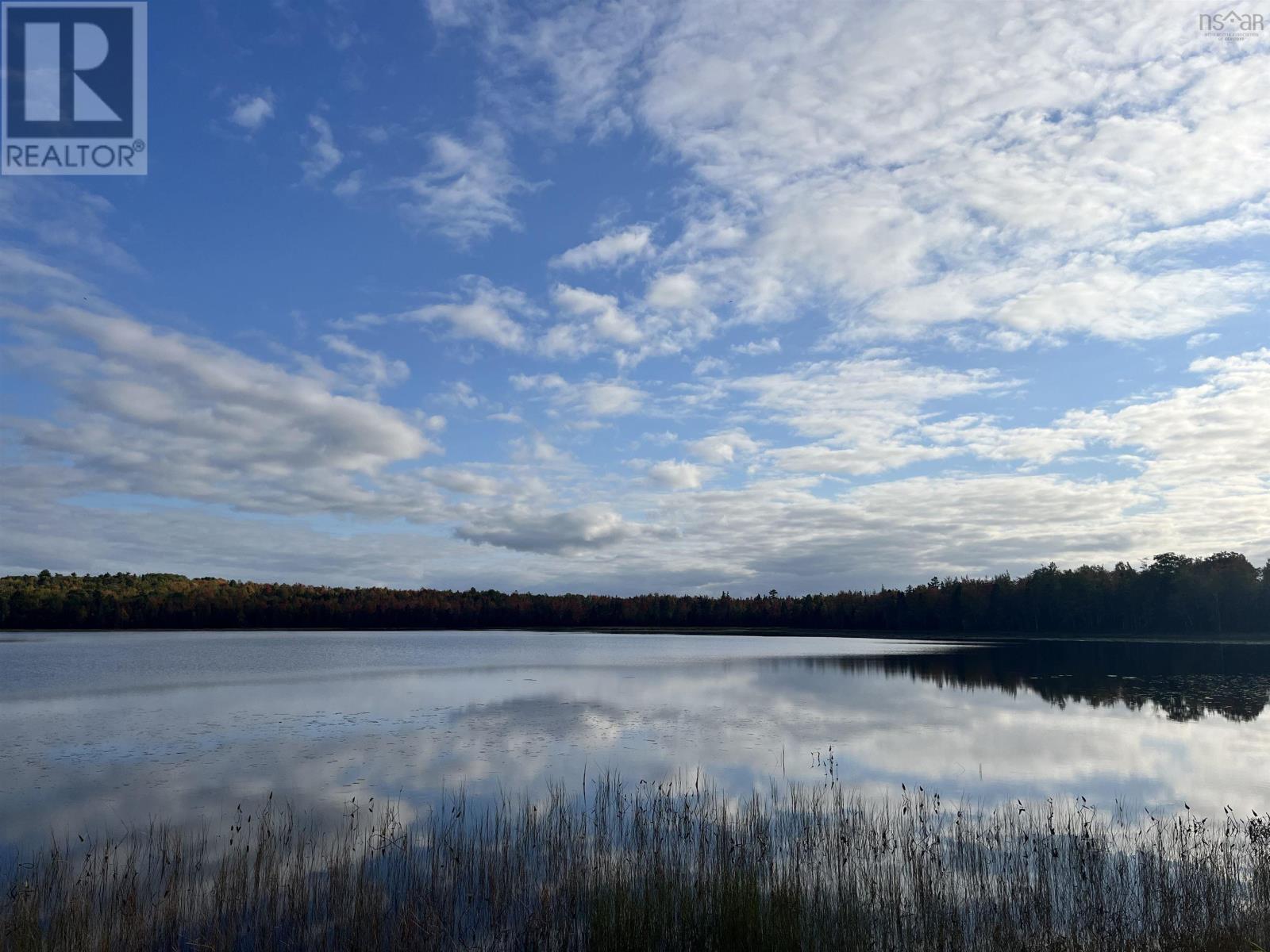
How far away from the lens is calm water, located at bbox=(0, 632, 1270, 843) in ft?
54.9

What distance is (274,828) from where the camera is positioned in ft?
42.8

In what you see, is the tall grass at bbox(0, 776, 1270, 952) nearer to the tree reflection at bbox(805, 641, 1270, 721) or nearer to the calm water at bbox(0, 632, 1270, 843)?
the calm water at bbox(0, 632, 1270, 843)

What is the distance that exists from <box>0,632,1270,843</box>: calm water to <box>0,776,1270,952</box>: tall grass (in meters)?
2.85

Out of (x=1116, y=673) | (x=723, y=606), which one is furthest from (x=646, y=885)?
(x=723, y=606)

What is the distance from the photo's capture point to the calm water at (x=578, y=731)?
16.7 metres

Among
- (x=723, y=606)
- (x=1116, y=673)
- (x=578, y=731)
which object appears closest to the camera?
(x=578, y=731)

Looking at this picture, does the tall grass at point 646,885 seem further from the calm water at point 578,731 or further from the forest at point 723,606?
the forest at point 723,606

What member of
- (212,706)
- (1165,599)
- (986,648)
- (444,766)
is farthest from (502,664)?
(1165,599)

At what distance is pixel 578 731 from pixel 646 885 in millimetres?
14490

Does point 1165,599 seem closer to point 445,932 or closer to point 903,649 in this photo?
point 903,649

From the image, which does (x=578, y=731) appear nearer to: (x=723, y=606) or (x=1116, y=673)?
(x=1116, y=673)

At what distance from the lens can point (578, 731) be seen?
24.1m

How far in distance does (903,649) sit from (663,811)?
68.5m

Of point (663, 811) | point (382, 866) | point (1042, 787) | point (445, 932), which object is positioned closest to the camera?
point (445, 932)
